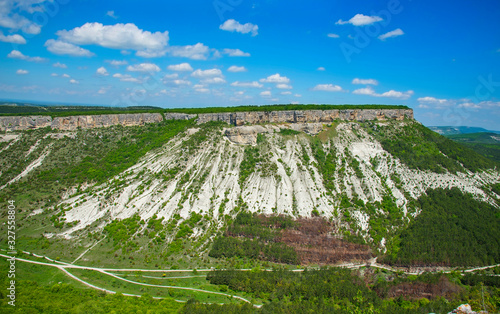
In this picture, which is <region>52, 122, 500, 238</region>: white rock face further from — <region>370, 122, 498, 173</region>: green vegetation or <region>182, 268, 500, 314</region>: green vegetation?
<region>182, 268, 500, 314</region>: green vegetation

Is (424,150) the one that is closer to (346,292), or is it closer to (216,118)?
(346,292)

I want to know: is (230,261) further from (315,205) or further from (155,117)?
(155,117)

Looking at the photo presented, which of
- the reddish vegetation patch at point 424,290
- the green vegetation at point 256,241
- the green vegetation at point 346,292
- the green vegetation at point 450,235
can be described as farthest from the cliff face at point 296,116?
the reddish vegetation patch at point 424,290

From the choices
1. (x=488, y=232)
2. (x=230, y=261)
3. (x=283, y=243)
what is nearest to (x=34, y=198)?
(x=230, y=261)

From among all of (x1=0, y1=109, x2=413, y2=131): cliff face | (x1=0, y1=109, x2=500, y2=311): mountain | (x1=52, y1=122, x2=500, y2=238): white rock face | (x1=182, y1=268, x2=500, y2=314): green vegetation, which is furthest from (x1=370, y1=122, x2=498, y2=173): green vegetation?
(x1=182, y1=268, x2=500, y2=314): green vegetation

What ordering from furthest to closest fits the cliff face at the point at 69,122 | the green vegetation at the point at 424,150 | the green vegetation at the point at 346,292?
the cliff face at the point at 69,122
the green vegetation at the point at 424,150
the green vegetation at the point at 346,292

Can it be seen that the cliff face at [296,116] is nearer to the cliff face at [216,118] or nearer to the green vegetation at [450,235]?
the cliff face at [216,118]
